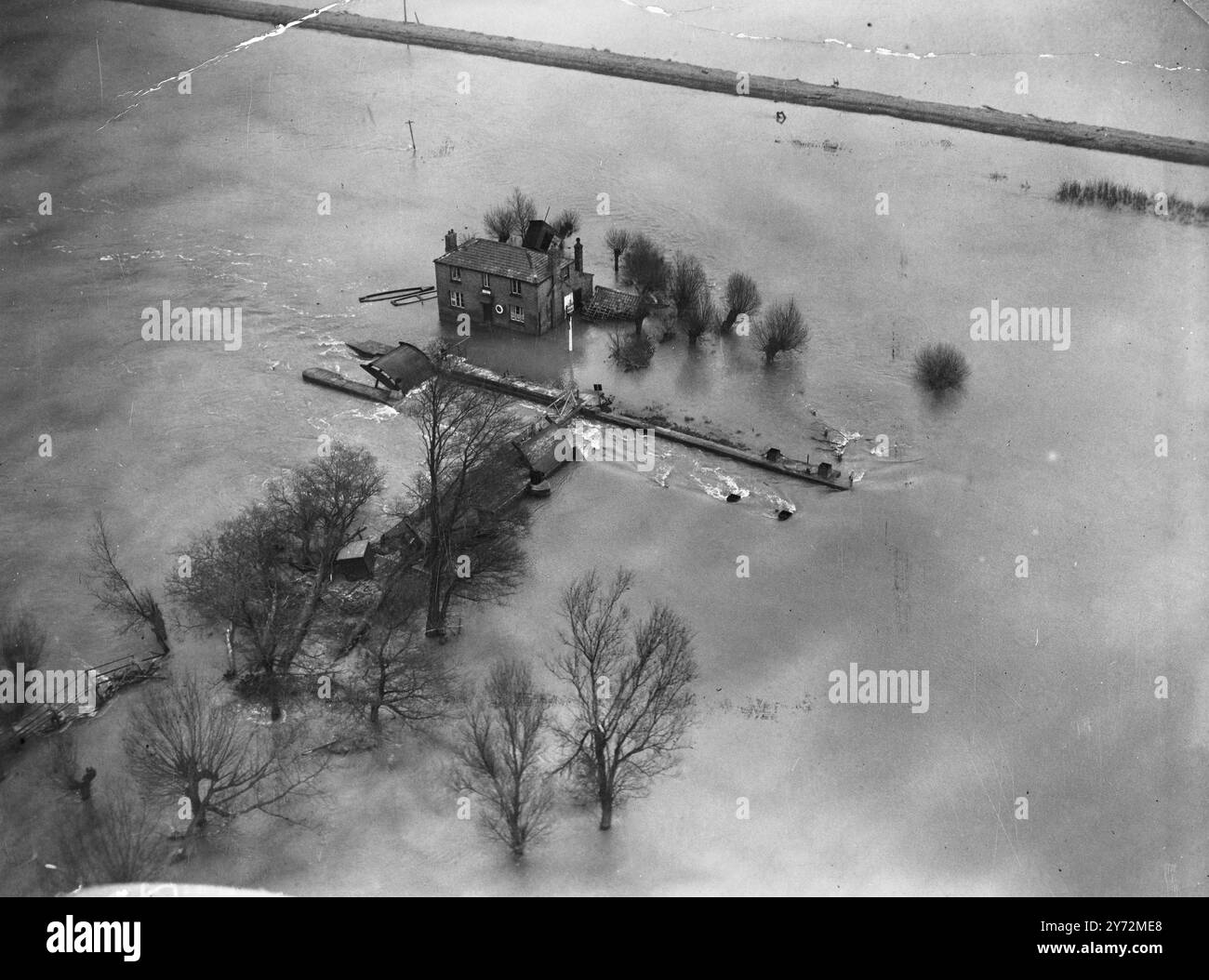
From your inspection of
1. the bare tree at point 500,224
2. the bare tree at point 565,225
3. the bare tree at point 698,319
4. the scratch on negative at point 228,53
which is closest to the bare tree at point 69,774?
the bare tree at point 698,319

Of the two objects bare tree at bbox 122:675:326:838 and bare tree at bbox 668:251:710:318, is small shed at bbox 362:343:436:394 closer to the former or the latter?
bare tree at bbox 668:251:710:318

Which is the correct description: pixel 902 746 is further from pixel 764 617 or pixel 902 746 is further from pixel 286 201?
pixel 286 201

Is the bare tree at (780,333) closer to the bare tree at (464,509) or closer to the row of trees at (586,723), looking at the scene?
the bare tree at (464,509)

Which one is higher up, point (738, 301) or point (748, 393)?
point (738, 301)

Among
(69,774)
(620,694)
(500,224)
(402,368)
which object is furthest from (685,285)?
(69,774)

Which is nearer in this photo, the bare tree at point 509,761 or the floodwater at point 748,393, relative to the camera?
the bare tree at point 509,761

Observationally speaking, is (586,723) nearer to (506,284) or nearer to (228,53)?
(506,284)
